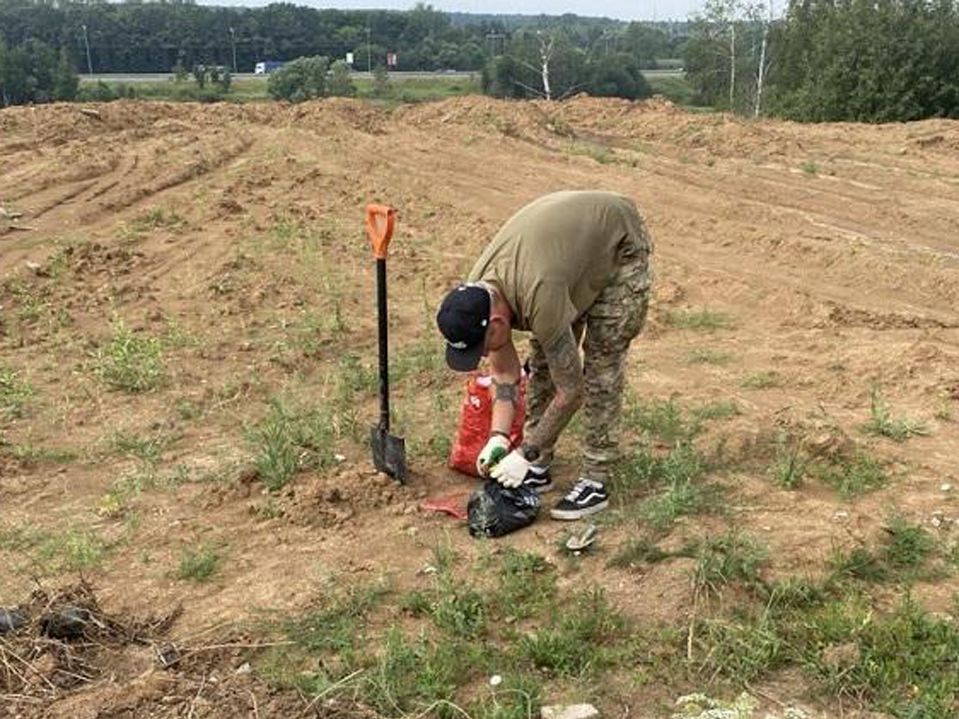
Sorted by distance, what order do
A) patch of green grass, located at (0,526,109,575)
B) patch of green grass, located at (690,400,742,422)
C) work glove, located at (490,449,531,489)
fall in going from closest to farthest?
work glove, located at (490,449,531,489), patch of green grass, located at (0,526,109,575), patch of green grass, located at (690,400,742,422)

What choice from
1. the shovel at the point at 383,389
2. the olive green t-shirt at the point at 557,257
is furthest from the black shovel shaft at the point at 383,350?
the olive green t-shirt at the point at 557,257

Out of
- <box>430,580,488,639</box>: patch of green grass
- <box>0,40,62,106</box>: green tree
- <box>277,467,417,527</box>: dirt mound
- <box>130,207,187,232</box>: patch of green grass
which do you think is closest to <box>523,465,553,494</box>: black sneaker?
<box>277,467,417,527</box>: dirt mound

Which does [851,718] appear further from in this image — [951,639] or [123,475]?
[123,475]

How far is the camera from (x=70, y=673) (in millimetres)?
3180

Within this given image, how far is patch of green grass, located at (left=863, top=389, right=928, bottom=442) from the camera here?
4902 mm

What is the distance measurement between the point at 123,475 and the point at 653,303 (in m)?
4.26

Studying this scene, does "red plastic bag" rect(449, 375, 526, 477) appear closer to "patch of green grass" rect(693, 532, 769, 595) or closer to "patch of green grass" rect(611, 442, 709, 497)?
"patch of green grass" rect(611, 442, 709, 497)

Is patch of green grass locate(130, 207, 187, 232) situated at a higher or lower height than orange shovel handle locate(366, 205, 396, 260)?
lower

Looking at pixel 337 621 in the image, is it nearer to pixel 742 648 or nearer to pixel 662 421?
pixel 742 648

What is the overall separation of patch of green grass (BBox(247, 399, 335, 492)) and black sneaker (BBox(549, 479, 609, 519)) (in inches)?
49.0

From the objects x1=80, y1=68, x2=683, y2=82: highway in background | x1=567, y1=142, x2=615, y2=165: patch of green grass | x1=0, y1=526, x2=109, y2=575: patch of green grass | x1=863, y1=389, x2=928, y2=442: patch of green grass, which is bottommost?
x1=80, y1=68, x2=683, y2=82: highway in background

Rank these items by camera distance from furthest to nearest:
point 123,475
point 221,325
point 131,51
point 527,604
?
1. point 131,51
2. point 221,325
3. point 123,475
4. point 527,604

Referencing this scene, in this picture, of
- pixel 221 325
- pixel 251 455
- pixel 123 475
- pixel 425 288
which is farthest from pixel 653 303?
pixel 123 475

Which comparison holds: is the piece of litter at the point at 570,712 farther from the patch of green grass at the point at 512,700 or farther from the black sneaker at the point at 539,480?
the black sneaker at the point at 539,480
